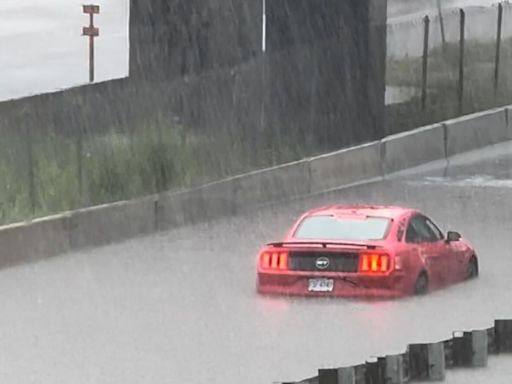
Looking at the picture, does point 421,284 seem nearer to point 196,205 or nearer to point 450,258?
point 450,258

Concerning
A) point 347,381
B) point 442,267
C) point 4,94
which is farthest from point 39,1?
point 347,381

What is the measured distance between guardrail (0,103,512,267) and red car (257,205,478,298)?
15.1 feet

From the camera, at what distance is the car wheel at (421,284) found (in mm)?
23589

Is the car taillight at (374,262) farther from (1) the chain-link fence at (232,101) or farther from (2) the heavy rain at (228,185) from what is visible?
(1) the chain-link fence at (232,101)

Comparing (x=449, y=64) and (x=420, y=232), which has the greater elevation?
(x=449, y=64)

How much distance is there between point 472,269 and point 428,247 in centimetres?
149

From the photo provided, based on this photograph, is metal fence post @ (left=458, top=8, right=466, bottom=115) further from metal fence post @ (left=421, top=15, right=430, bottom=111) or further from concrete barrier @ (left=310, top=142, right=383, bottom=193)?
concrete barrier @ (left=310, top=142, right=383, bottom=193)

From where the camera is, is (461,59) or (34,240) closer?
(34,240)

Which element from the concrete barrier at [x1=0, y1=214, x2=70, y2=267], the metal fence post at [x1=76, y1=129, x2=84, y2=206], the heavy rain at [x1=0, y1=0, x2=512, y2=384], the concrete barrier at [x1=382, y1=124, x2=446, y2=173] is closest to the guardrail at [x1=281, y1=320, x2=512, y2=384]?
the heavy rain at [x1=0, y1=0, x2=512, y2=384]

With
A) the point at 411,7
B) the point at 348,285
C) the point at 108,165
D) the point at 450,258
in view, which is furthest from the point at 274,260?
the point at 411,7

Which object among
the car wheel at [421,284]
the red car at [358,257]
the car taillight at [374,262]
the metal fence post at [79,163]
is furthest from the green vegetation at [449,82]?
the car taillight at [374,262]

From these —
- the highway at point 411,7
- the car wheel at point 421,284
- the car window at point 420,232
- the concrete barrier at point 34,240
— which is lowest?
the car wheel at point 421,284

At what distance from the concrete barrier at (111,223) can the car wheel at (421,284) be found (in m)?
6.17

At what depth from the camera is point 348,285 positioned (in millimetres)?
22938
